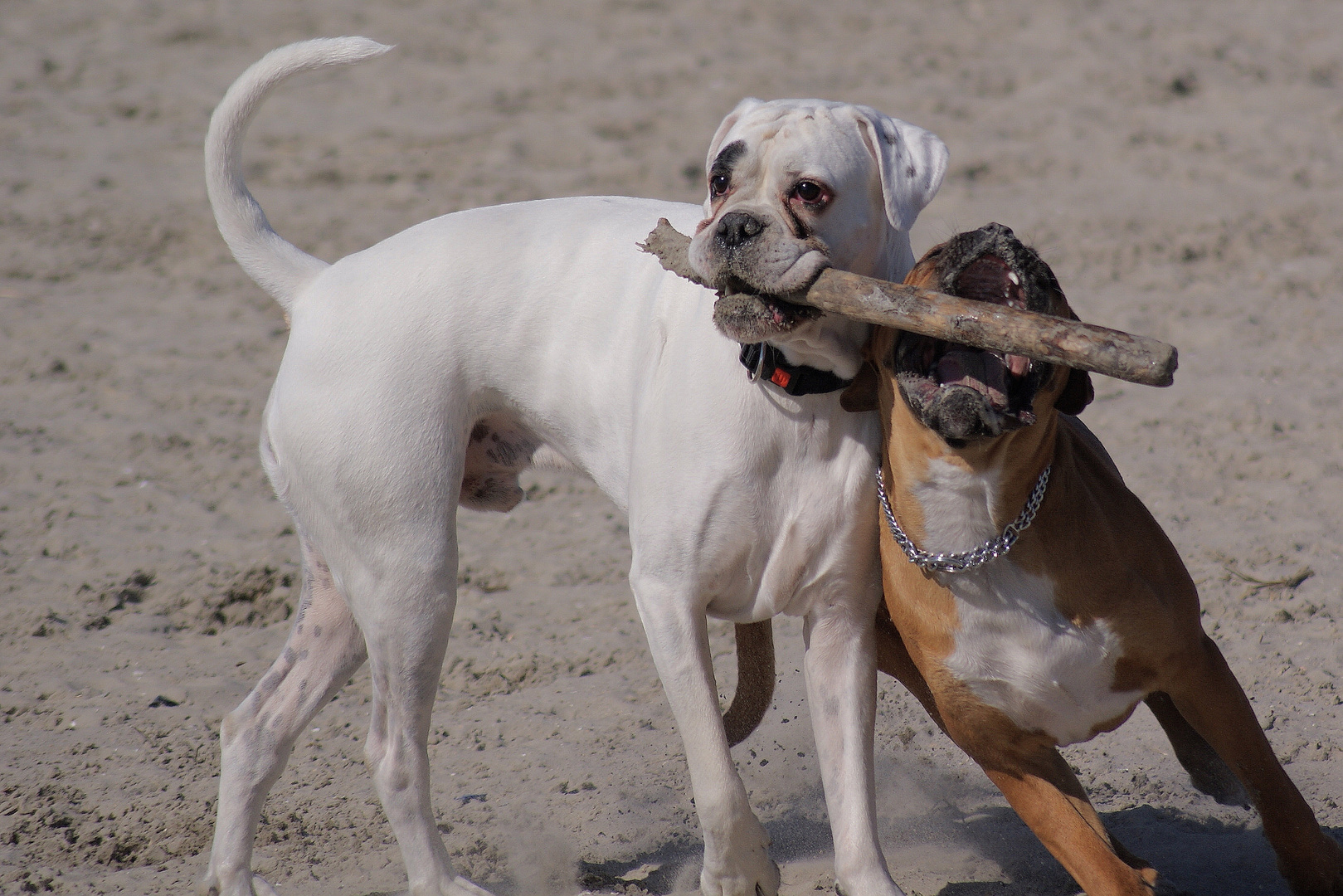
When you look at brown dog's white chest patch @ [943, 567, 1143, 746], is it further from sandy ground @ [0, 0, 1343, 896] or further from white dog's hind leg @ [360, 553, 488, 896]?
white dog's hind leg @ [360, 553, 488, 896]

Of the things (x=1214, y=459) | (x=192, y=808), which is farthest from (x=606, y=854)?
(x=1214, y=459)

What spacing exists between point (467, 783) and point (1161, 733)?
6.76 ft

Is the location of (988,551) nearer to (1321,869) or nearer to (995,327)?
A: (995,327)

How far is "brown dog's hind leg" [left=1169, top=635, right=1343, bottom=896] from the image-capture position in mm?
2832

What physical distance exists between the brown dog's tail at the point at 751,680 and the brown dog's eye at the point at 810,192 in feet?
4.24

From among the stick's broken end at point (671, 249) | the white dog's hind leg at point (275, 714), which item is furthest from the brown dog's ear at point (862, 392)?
the white dog's hind leg at point (275, 714)

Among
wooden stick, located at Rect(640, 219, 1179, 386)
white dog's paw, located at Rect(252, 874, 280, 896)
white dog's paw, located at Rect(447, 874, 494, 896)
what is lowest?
white dog's paw, located at Rect(252, 874, 280, 896)

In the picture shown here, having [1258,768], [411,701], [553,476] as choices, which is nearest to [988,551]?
[1258,768]

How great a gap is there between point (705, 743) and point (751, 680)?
65 centimetres

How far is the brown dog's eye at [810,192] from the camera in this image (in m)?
2.75

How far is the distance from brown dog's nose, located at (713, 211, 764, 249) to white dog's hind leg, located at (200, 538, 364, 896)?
160 centimetres

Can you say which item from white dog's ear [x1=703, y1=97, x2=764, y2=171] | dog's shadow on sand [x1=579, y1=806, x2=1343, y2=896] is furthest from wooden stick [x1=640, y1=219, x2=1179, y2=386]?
dog's shadow on sand [x1=579, y1=806, x2=1343, y2=896]

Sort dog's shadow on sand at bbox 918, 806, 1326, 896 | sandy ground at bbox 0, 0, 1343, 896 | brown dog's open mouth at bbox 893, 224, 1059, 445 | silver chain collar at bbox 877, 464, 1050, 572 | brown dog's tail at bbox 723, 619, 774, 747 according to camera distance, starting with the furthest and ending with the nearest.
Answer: sandy ground at bbox 0, 0, 1343, 896, brown dog's tail at bbox 723, 619, 774, 747, dog's shadow on sand at bbox 918, 806, 1326, 896, silver chain collar at bbox 877, 464, 1050, 572, brown dog's open mouth at bbox 893, 224, 1059, 445

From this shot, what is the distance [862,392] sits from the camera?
2.90 meters
